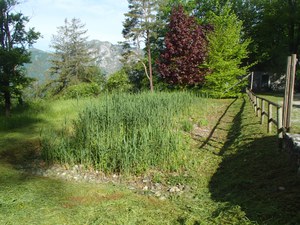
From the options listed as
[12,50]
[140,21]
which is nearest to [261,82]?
[140,21]

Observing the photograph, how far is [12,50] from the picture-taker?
8953 millimetres

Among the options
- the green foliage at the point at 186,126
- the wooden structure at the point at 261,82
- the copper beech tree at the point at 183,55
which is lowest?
the green foliage at the point at 186,126

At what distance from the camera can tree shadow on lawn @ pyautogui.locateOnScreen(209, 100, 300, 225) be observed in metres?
2.74

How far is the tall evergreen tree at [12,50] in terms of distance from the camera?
894 centimetres

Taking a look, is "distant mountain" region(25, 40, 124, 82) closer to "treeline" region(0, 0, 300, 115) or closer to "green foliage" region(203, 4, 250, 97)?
"treeline" region(0, 0, 300, 115)

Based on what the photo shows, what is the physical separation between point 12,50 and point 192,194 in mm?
7876

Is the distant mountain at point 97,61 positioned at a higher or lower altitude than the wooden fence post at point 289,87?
higher

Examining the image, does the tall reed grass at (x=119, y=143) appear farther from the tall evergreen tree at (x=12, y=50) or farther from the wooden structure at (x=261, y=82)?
the wooden structure at (x=261, y=82)

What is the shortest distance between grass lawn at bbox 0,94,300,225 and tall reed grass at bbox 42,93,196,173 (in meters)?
0.31

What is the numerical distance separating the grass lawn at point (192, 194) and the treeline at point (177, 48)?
4.17 metres

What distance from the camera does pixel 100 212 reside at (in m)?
3.01

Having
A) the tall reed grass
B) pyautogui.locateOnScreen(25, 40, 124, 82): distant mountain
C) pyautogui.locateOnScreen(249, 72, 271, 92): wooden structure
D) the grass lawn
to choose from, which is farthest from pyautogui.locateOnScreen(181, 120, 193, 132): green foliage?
pyautogui.locateOnScreen(249, 72, 271, 92): wooden structure

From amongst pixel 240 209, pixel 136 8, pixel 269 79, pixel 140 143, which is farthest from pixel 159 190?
pixel 269 79

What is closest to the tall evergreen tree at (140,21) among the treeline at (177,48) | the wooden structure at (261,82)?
the treeline at (177,48)
